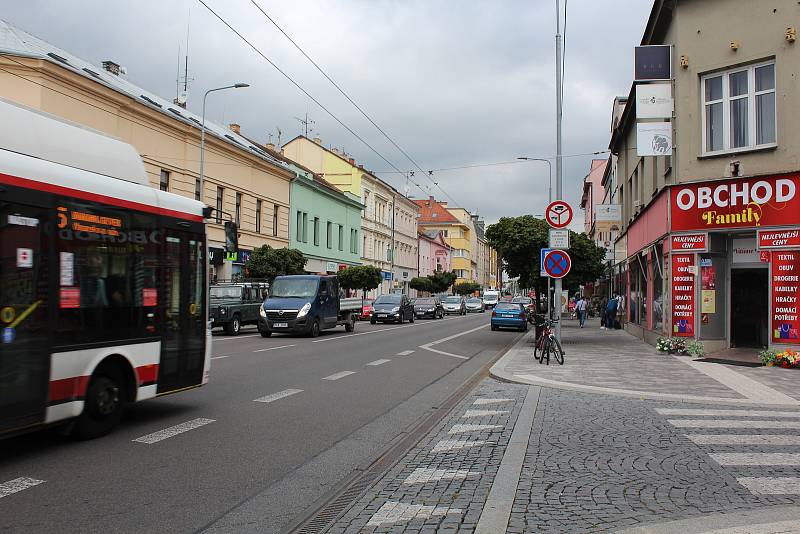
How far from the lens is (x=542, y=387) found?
11828mm

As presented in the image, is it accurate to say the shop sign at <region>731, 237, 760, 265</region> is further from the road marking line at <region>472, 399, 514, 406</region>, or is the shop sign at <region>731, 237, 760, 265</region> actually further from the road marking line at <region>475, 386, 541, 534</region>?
the road marking line at <region>475, 386, 541, 534</region>

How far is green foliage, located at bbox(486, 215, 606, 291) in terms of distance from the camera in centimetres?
2233

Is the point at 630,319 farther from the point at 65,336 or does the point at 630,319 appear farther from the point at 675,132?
the point at 65,336

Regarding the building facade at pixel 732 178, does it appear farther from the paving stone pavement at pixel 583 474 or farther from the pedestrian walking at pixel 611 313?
the pedestrian walking at pixel 611 313

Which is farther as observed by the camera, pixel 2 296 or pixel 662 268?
pixel 662 268

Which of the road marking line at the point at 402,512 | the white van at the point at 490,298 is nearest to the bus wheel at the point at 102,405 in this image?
the road marking line at the point at 402,512

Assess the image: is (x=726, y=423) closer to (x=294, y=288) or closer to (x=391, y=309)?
(x=294, y=288)

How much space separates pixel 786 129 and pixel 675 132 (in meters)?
2.66

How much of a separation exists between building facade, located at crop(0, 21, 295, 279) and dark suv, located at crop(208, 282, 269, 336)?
140 cm

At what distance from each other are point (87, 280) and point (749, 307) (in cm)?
1577

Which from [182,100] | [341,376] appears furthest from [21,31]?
[341,376]

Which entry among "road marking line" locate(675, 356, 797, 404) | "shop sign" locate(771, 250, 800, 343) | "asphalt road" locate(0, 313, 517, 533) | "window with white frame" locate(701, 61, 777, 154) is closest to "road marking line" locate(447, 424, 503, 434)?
"asphalt road" locate(0, 313, 517, 533)

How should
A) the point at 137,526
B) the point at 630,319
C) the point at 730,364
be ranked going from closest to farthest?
the point at 137,526 → the point at 730,364 → the point at 630,319

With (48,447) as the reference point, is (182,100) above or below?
above
